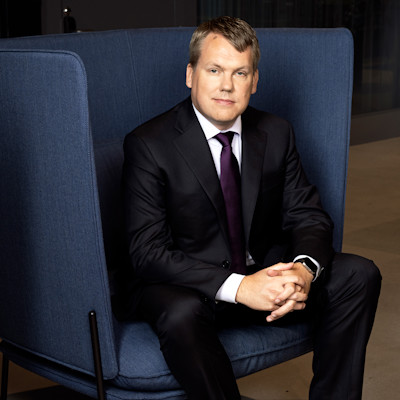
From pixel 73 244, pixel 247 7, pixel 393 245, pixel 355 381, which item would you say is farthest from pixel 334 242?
pixel 247 7

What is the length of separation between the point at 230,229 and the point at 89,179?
0.51 m

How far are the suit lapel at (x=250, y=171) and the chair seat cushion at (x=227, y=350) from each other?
A: 273mm

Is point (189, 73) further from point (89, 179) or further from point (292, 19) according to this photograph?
point (292, 19)

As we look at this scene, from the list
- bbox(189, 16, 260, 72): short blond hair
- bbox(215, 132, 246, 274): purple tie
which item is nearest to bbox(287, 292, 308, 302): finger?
bbox(215, 132, 246, 274): purple tie

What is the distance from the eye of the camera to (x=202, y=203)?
1986 mm

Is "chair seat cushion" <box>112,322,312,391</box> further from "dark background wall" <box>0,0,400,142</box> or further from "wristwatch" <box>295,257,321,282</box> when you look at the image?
"dark background wall" <box>0,0,400,142</box>

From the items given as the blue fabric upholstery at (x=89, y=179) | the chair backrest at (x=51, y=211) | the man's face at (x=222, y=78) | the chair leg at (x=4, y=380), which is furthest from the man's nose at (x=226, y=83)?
the chair leg at (x=4, y=380)

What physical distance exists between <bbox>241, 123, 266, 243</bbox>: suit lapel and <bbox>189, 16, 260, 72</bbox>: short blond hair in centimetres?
20

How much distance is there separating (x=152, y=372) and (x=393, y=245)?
2.60 m

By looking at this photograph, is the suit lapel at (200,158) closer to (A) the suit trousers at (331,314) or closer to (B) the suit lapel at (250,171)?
(B) the suit lapel at (250,171)

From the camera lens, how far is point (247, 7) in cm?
649

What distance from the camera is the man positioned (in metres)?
1.86

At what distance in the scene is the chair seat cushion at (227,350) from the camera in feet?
5.76

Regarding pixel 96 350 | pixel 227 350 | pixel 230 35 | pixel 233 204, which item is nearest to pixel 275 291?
pixel 227 350
